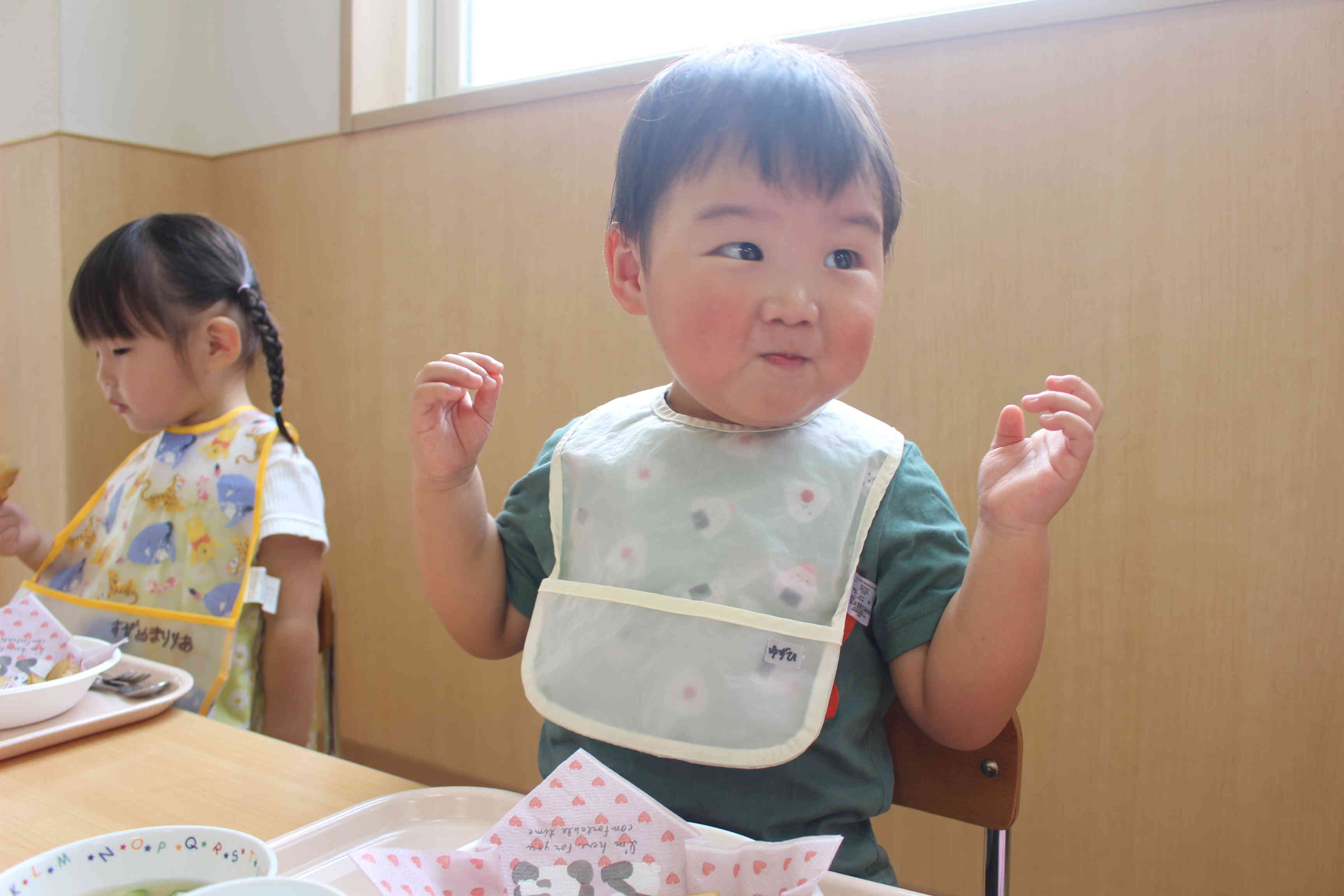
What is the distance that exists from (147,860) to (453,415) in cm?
43

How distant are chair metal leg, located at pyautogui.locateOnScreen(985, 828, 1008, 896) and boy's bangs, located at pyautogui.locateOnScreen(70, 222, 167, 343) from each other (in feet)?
4.63

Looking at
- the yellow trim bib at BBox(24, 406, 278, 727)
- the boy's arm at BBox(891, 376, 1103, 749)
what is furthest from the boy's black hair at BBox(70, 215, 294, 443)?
the boy's arm at BBox(891, 376, 1103, 749)

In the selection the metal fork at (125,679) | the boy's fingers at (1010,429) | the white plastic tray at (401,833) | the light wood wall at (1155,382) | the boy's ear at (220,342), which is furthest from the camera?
the boy's ear at (220,342)

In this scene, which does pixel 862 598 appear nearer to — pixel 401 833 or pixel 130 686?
pixel 401 833

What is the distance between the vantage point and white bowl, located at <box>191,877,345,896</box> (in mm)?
433

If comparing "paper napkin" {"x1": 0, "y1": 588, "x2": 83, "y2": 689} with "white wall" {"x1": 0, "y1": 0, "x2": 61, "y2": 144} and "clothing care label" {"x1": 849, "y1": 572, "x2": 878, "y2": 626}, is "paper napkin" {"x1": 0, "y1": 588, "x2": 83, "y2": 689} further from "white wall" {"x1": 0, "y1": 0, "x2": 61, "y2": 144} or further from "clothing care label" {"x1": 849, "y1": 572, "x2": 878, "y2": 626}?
"white wall" {"x1": 0, "y1": 0, "x2": 61, "y2": 144}

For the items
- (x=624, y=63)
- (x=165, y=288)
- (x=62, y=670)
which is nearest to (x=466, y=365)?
(x=62, y=670)

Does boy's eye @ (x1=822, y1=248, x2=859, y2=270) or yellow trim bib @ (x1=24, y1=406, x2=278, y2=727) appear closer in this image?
boy's eye @ (x1=822, y1=248, x2=859, y2=270)

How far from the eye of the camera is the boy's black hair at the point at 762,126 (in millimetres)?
740

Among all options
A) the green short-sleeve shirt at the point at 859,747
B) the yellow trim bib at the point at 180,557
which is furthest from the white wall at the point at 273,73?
the green short-sleeve shirt at the point at 859,747

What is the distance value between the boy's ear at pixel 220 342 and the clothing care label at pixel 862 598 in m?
1.20

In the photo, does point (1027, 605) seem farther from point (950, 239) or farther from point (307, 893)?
point (950, 239)

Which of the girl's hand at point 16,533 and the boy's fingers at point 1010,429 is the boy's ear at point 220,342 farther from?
the boy's fingers at point 1010,429

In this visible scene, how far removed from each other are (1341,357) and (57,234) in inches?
103
